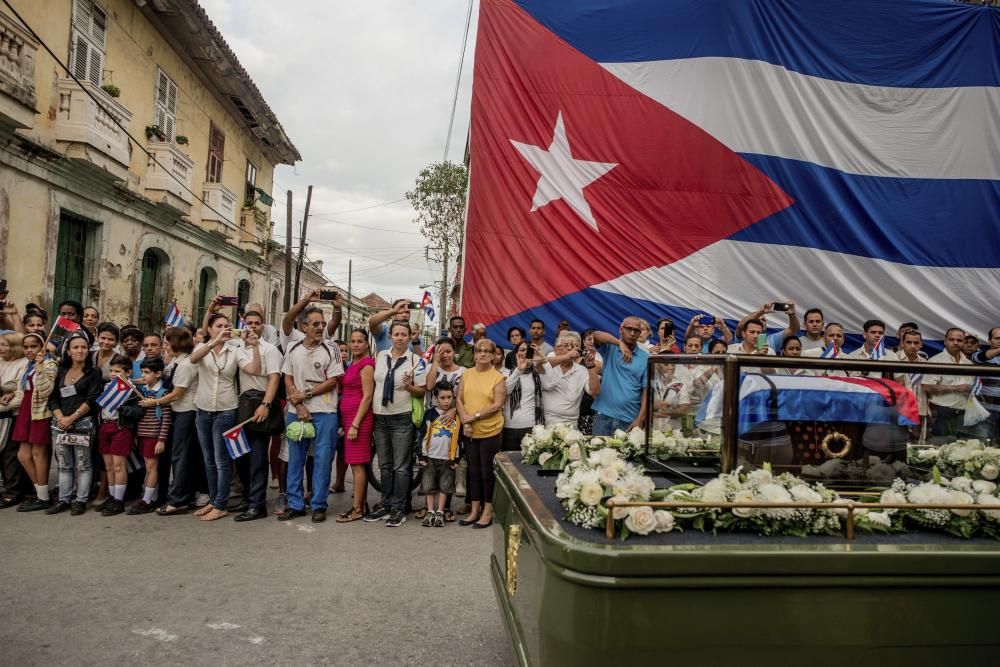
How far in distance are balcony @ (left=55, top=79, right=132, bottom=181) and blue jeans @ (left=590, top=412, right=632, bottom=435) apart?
1020 centimetres

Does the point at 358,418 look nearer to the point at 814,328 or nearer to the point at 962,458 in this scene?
the point at 814,328

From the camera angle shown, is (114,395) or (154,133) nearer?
(114,395)

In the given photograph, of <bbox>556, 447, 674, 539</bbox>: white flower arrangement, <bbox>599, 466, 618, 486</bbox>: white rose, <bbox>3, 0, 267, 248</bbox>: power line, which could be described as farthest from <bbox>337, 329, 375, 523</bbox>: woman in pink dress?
<bbox>3, 0, 267, 248</bbox>: power line

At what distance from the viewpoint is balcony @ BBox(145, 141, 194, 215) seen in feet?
46.5

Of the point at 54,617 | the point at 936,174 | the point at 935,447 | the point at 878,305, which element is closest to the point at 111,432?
the point at 54,617

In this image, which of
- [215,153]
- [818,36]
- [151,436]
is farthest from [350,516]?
[215,153]

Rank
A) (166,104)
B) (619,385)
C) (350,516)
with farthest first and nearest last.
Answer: (166,104), (350,516), (619,385)

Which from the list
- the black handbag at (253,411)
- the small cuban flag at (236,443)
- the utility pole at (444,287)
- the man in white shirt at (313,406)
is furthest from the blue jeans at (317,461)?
the utility pole at (444,287)

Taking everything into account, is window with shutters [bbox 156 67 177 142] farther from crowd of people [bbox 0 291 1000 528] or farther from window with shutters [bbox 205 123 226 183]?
crowd of people [bbox 0 291 1000 528]

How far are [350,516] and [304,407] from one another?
1051mm

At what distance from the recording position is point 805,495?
214 centimetres

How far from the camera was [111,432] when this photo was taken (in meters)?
5.86

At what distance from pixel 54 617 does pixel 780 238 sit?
619 centimetres

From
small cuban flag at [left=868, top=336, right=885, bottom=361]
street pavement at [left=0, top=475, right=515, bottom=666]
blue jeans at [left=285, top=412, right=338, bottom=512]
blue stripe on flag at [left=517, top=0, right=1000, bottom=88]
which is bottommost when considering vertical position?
street pavement at [left=0, top=475, right=515, bottom=666]
